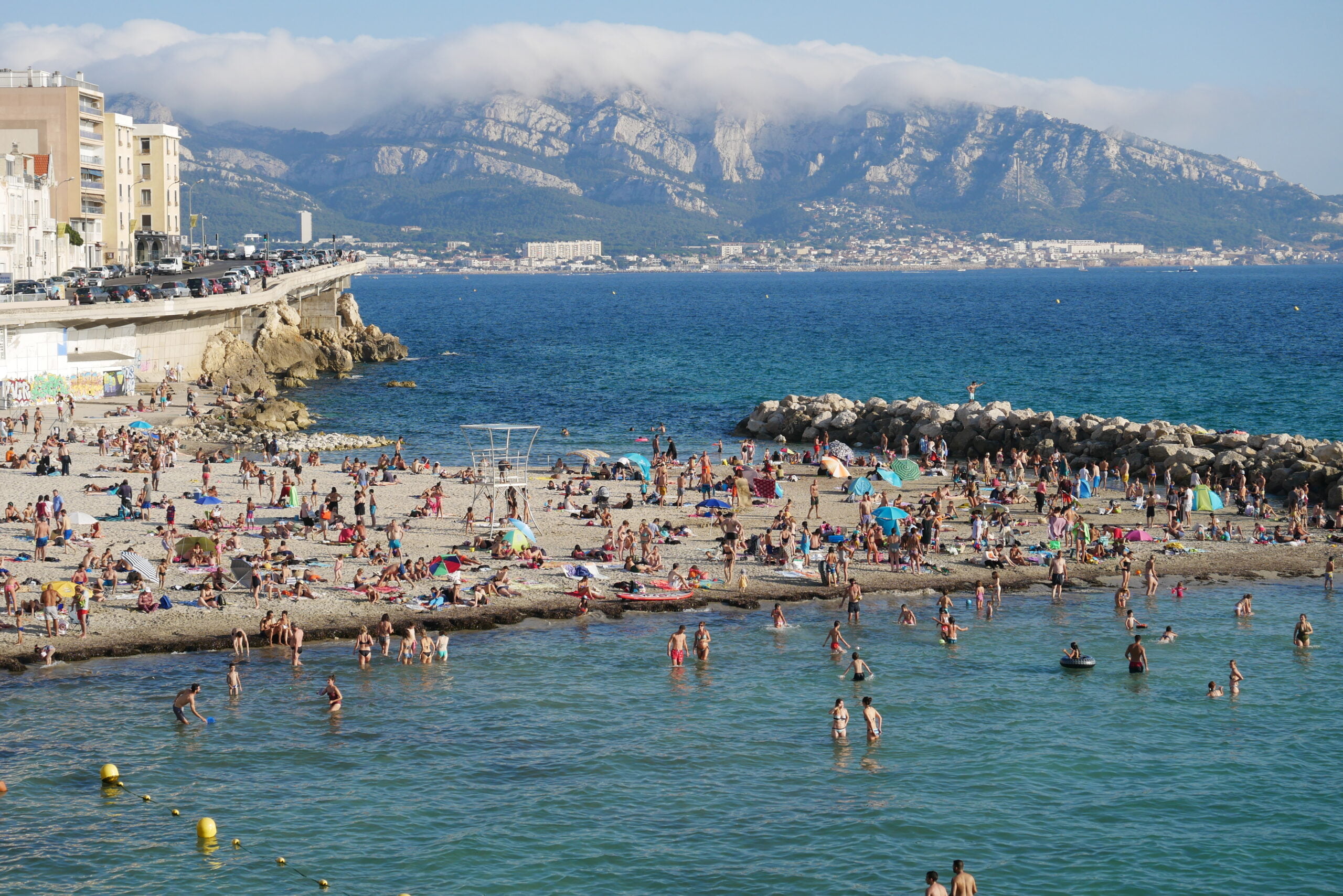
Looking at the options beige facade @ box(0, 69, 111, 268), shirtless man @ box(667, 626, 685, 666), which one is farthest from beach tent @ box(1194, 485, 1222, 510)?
beige facade @ box(0, 69, 111, 268)

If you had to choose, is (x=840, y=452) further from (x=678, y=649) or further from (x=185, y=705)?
(x=185, y=705)

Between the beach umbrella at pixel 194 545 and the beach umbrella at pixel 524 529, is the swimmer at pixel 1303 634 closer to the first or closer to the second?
the beach umbrella at pixel 524 529


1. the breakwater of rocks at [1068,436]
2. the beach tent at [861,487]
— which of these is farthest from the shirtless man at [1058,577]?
the breakwater of rocks at [1068,436]

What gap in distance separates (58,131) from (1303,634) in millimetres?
91212

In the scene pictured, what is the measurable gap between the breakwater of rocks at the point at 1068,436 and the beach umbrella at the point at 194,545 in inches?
1333

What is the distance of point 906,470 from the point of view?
5078 cm

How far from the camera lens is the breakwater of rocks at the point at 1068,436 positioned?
165 feet

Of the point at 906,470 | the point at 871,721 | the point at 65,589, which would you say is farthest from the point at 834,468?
the point at 65,589

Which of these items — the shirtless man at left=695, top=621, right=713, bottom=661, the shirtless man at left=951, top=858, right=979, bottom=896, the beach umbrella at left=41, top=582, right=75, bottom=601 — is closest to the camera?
the shirtless man at left=951, top=858, right=979, bottom=896

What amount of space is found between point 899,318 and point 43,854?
144 m

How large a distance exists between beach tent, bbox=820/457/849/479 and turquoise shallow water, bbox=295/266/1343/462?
11.8 metres

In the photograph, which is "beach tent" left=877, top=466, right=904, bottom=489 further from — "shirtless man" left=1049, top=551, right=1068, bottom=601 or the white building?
the white building

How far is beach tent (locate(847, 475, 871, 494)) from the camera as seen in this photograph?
46688 mm

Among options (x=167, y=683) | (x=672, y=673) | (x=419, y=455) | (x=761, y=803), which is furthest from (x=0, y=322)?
(x=761, y=803)
